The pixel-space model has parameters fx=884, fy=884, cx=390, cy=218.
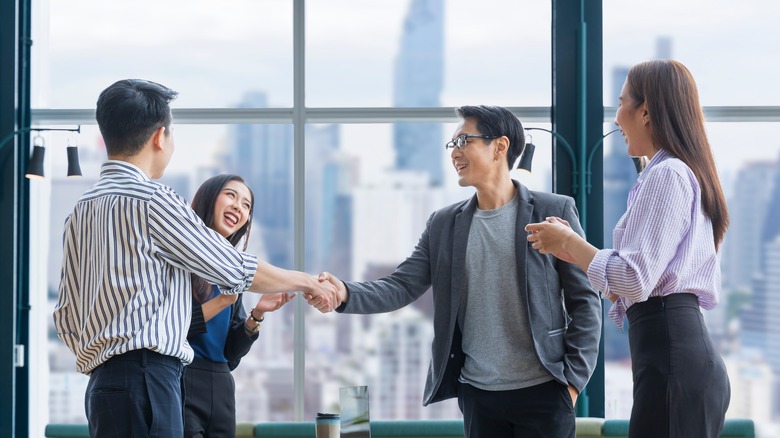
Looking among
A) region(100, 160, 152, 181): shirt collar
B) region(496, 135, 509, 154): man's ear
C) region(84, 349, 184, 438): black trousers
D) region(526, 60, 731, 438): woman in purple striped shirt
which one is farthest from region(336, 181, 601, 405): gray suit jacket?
region(100, 160, 152, 181): shirt collar

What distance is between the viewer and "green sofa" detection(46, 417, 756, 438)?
13.5 feet

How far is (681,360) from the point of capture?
212 centimetres

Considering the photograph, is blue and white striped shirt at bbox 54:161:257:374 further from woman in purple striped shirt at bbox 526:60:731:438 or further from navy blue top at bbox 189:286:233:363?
woman in purple striped shirt at bbox 526:60:731:438

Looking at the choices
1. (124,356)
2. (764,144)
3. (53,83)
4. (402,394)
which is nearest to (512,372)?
(124,356)

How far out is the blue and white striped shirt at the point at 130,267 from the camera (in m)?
2.29

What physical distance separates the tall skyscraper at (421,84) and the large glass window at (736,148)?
2.96 feet

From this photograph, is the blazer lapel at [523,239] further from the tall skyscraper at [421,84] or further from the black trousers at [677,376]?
the tall skyscraper at [421,84]

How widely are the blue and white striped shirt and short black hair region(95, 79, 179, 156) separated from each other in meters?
0.06

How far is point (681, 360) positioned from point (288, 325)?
2910 mm

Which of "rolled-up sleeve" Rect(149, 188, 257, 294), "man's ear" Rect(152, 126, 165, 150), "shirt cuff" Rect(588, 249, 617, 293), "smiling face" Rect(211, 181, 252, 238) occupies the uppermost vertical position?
"man's ear" Rect(152, 126, 165, 150)

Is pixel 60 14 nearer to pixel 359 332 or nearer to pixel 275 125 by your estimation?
pixel 275 125

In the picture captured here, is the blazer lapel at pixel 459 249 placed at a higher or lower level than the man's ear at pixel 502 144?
lower

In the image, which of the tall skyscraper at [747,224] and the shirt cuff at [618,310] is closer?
the shirt cuff at [618,310]

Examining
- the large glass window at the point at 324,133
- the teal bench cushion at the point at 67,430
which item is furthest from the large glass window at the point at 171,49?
the teal bench cushion at the point at 67,430
